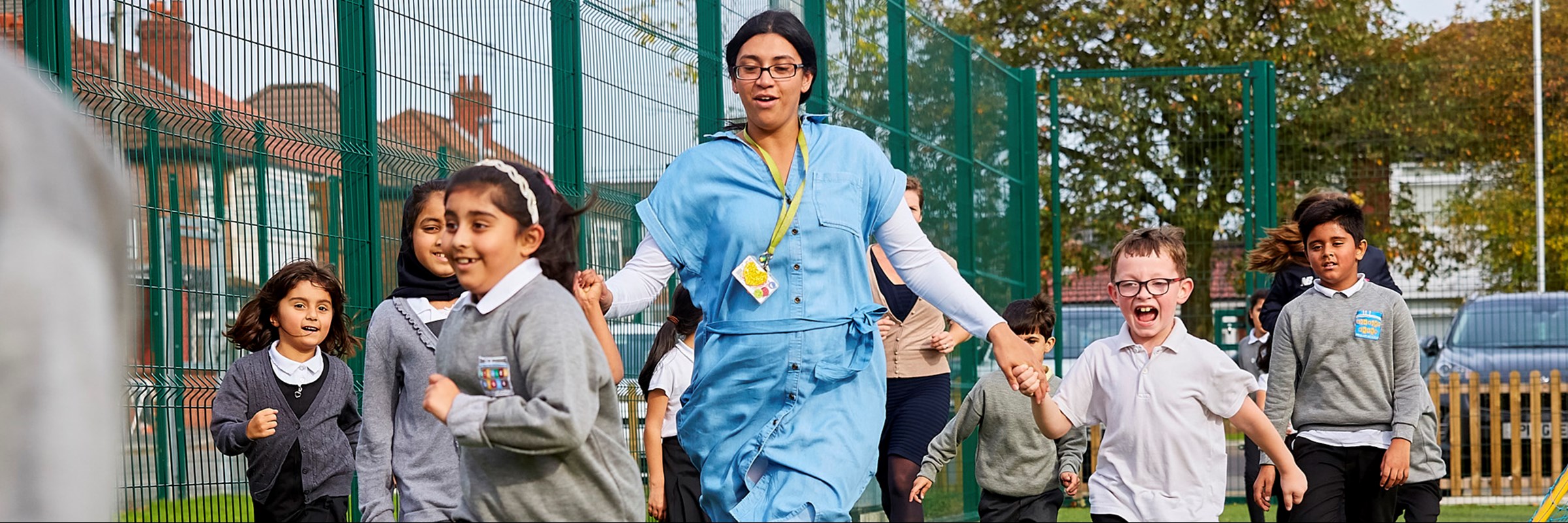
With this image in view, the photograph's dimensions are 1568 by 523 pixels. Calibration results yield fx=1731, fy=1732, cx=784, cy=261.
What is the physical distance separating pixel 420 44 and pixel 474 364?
10.5ft

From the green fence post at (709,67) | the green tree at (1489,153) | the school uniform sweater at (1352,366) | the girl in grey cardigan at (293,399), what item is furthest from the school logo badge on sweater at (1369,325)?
the green tree at (1489,153)

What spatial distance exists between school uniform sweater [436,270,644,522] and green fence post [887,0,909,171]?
7357 mm

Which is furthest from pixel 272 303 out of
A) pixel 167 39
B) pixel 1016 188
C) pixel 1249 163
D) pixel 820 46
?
pixel 1249 163

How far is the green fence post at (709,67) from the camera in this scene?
8.27m

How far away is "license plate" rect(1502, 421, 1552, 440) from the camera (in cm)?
1489

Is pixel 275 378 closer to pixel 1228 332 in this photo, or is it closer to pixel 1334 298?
pixel 1334 298

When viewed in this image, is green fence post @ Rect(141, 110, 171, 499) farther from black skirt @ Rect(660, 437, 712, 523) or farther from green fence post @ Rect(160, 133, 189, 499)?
black skirt @ Rect(660, 437, 712, 523)

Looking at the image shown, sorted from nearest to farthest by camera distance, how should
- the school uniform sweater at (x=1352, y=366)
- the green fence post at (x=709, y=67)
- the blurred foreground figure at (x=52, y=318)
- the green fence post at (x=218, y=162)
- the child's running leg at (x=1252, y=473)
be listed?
the blurred foreground figure at (x=52, y=318) → the green fence post at (x=218, y=162) → the school uniform sweater at (x=1352, y=366) → the green fence post at (x=709, y=67) → the child's running leg at (x=1252, y=473)

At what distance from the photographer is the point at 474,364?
3.35 m

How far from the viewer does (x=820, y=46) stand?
9.59m

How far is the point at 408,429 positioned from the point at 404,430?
0.05 feet

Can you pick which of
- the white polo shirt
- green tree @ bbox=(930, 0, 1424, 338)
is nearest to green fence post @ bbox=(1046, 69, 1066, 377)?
green tree @ bbox=(930, 0, 1424, 338)

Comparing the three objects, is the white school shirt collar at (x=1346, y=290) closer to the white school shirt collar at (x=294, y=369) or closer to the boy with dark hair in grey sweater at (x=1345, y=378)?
the boy with dark hair in grey sweater at (x=1345, y=378)

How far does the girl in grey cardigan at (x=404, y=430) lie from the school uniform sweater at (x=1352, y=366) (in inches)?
128
